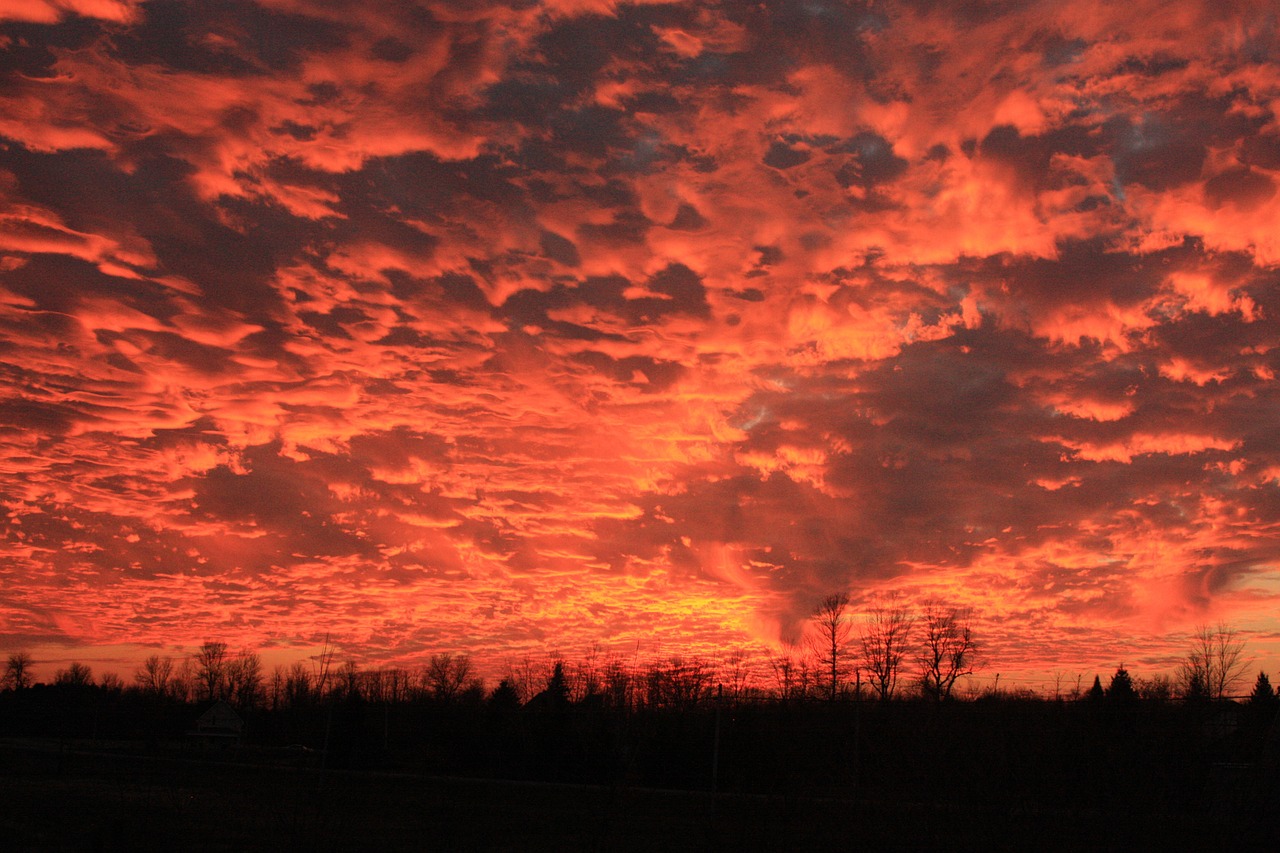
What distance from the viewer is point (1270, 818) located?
12.7 metres

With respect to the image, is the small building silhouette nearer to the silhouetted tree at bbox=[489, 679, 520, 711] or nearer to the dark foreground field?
the silhouetted tree at bbox=[489, 679, 520, 711]

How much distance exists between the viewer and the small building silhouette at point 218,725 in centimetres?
8912

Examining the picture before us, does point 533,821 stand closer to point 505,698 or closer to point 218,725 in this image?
point 505,698

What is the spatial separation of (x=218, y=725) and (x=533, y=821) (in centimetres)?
7959

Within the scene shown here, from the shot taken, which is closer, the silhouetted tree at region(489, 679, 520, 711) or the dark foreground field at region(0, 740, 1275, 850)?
the dark foreground field at region(0, 740, 1275, 850)

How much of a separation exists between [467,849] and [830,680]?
46281 mm

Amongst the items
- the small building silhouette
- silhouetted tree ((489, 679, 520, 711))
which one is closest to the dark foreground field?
silhouetted tree ((489, 679, 520, 711))

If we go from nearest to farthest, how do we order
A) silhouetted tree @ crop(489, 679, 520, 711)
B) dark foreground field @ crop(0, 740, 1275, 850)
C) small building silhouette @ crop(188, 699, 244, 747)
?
dark foreground field @ crop(0, 740, 1275, 850), silhouetted tree @ crop(489, 679, 520, 711), small building silhouette @ crop(188, 699, 244, 747)

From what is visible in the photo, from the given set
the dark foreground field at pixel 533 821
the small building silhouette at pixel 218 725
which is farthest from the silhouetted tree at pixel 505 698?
the small building silhouette at pixel 218 725

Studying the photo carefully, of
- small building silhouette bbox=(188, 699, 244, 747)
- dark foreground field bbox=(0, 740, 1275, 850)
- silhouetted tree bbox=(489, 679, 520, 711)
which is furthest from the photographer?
small building silhouette bbox=(188, 699, 244, 747)

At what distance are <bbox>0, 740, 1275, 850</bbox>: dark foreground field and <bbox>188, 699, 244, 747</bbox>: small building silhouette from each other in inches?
2054

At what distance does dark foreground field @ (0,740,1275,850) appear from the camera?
12273mm

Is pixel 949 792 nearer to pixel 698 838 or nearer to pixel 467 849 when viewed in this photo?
pixel 698 838

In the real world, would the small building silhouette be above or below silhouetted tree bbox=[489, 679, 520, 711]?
below
